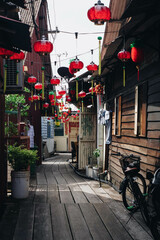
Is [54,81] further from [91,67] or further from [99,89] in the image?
[91,67]

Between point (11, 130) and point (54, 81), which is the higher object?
point (54, 81)

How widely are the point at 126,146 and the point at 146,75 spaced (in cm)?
261

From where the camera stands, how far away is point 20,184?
24.9 ft

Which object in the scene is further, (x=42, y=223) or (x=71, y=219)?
(x=71, y=219)

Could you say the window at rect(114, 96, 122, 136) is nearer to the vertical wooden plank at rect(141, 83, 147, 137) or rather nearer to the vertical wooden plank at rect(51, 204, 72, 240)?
the vertical wooden plank at rect(141, 83, 147, 137)

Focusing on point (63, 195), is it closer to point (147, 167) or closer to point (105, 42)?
point (147, 167)

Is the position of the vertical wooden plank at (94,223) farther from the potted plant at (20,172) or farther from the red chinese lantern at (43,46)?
the red chinese lantern at (43,46)

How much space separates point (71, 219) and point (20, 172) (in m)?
2.55

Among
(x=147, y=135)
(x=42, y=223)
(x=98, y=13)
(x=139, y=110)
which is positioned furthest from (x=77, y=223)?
(x=98, y=13)

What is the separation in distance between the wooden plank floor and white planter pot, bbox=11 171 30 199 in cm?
26

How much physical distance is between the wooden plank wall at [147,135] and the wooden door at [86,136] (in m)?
5.35

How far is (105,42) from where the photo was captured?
42.3 ft

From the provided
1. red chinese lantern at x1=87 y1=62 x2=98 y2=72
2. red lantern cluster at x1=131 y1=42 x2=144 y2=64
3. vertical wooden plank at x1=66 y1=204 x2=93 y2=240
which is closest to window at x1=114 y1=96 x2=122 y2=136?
red chinese lantern at x1=87 y1=62 x2=98 y2=72

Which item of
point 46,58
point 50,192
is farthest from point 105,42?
point 46,58
